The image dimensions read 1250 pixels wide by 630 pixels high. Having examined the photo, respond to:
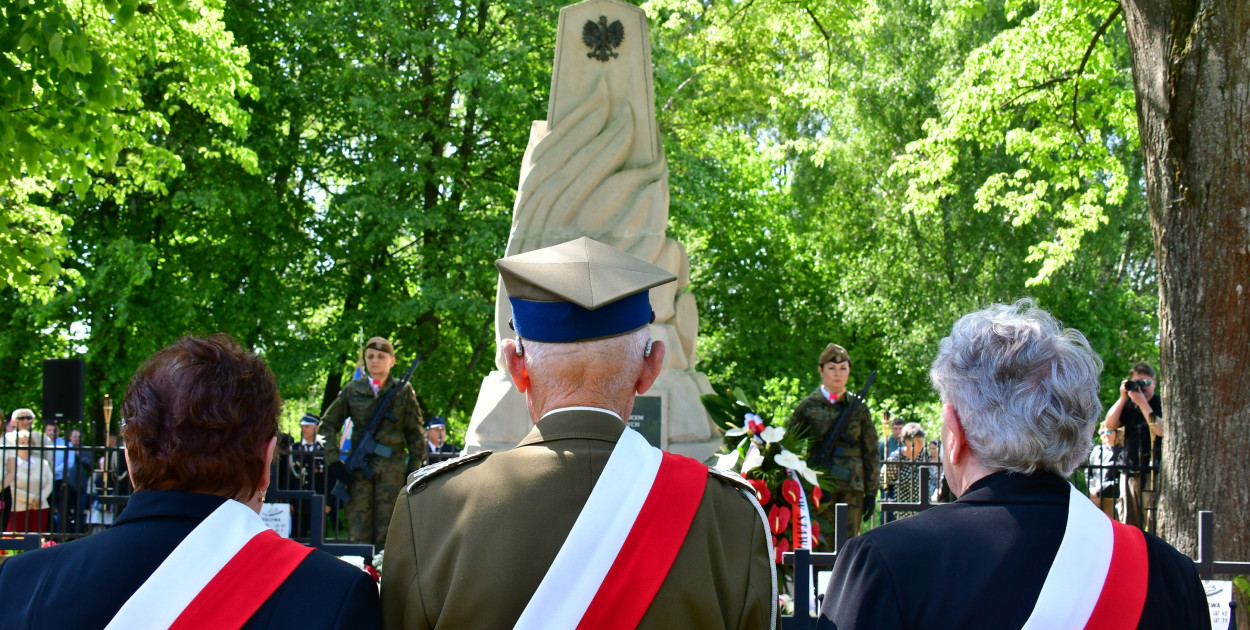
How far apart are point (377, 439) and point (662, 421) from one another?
2.14 m

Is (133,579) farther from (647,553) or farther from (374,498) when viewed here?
(374,498)

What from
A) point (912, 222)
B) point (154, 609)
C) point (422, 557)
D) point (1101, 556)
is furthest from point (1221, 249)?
point (912, 222)

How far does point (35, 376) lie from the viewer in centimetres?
1720

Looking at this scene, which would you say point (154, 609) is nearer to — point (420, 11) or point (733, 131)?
point (420, 11)

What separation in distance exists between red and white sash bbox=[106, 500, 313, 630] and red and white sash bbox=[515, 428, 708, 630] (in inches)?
17.5

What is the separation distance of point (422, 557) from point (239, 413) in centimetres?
43

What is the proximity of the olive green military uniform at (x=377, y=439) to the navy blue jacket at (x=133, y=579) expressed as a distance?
6.52 meters

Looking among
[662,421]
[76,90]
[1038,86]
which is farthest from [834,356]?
[76,90]

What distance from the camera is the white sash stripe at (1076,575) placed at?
1961 mm

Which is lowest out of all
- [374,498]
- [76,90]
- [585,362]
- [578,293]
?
[374,498]

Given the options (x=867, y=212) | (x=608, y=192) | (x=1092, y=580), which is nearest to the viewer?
(x=1092, y=580)

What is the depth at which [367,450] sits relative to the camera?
8359mm

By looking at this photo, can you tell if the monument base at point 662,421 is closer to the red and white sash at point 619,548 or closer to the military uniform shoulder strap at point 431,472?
the military uniform shoulder strap at point 431,472

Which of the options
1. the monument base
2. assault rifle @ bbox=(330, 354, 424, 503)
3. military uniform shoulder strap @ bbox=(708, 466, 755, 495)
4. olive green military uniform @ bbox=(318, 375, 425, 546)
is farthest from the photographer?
military uniform shoulder strap @ bbox=(708, 466, 755, 495)
